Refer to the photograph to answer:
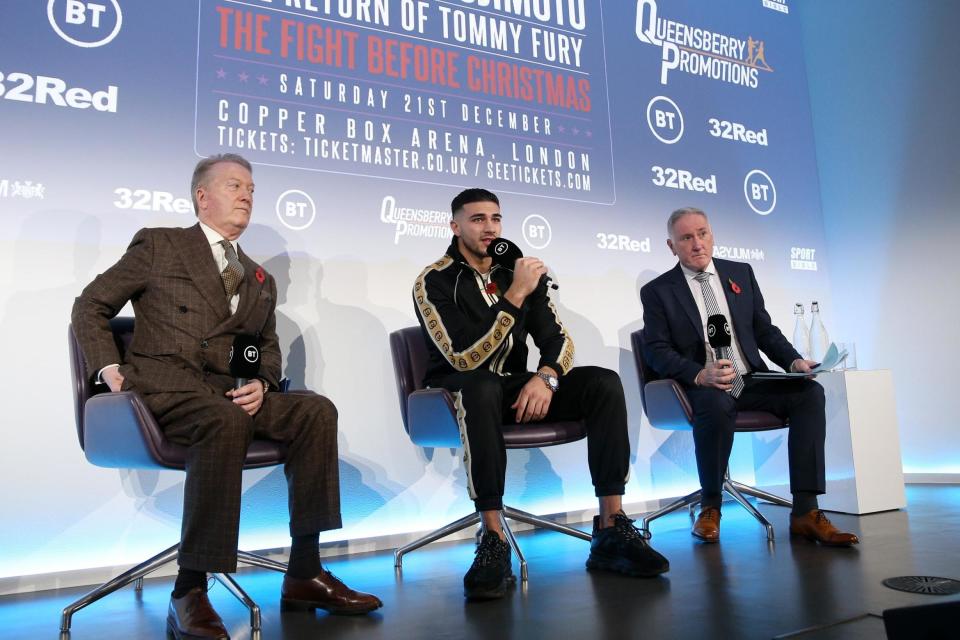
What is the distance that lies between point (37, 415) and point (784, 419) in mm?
2842

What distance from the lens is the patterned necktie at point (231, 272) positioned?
242 cm

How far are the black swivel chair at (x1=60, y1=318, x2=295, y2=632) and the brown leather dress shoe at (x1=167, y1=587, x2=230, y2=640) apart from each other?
0.11m

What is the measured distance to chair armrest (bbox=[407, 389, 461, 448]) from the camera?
2525 millimetres

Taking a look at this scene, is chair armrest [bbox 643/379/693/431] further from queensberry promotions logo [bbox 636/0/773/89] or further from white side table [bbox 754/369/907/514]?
queensberry promotions logo [bbox 636/0/773/89]

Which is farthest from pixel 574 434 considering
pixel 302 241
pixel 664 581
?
pixel 302 241

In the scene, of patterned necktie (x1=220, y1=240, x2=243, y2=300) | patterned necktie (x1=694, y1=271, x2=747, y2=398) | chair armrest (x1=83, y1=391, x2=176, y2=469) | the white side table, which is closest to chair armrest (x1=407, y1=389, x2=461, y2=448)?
patterned necktie (x1=220, y1=240, x2=243, y2=300)

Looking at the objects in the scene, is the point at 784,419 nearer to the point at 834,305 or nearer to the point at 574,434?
the point at 574,434

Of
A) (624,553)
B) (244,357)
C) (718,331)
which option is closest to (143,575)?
(244,357)

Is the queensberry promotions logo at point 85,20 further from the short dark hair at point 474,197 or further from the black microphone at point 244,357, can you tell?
the black microphone at point 244,357

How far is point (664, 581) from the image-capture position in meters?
2.22

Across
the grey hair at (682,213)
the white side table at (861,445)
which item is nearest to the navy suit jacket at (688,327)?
the grey hair at (682,213)

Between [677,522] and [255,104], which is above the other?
[255,104]

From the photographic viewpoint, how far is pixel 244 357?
2.15m

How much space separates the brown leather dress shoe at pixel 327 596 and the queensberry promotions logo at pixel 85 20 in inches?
89.1
